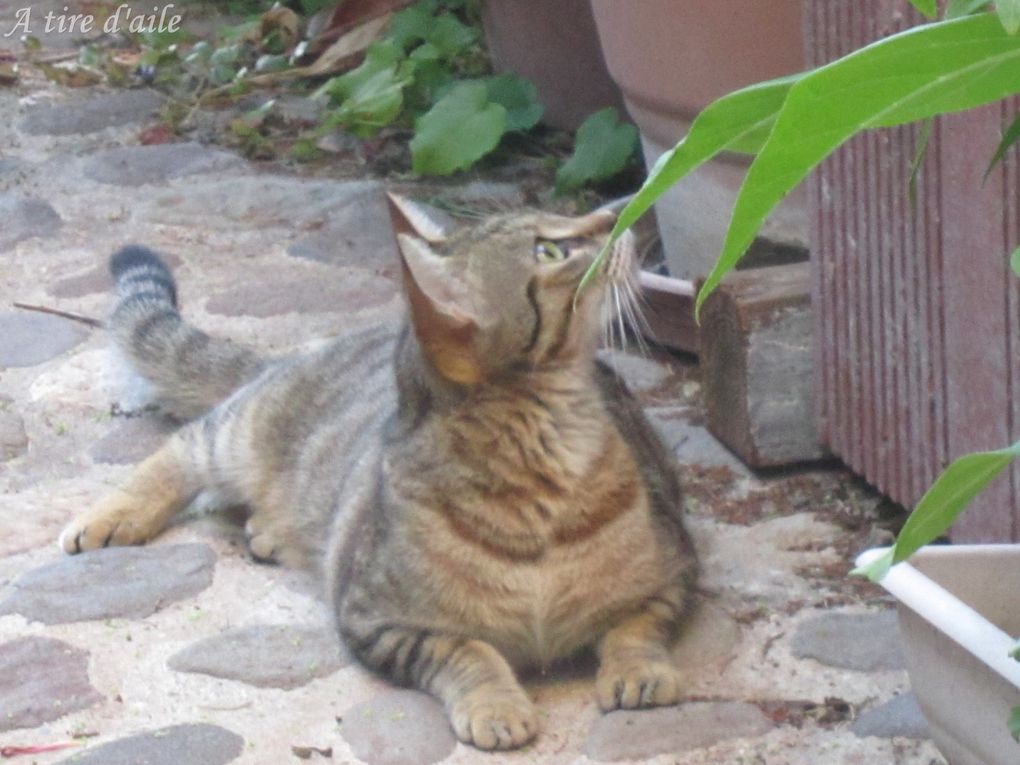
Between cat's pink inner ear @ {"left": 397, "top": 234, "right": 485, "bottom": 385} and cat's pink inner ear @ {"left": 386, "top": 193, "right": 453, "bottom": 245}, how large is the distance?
0.15 ft

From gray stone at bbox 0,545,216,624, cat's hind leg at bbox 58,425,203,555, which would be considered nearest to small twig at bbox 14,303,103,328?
cat's hind leg at bbox 58,425,203,555

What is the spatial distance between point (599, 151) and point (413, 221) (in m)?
2.25

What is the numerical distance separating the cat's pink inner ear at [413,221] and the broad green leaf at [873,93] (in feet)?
4.56

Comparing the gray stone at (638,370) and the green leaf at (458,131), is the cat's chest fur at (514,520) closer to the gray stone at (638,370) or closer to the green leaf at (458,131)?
the gray stone at (638,370)

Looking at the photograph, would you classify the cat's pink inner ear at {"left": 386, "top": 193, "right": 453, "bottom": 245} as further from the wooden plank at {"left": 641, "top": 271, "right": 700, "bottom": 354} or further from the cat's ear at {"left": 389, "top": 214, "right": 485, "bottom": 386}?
the wooden plank at {"left": 641, "top": 271, "right": 700, "bottom": 354}

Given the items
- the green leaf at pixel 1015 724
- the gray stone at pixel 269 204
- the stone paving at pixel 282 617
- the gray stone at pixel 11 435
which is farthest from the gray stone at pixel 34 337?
the green leaf at pixel 1015 724

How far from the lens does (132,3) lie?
6.96 meters

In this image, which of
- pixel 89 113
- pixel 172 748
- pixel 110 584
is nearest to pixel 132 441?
pixel 110 584

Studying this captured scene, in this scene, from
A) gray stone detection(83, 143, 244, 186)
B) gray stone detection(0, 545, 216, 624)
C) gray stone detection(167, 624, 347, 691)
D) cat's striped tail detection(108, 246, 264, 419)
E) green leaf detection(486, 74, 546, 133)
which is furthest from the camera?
gray stone detection(83, 143, 244, 186)

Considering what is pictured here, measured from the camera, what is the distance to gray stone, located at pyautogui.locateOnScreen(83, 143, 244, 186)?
17.2 ft

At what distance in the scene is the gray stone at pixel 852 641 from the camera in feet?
8.25

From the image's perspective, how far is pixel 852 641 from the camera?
2582 mm

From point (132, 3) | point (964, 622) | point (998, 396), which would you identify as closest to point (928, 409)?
point (998, 396)

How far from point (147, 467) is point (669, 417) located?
1157mm
